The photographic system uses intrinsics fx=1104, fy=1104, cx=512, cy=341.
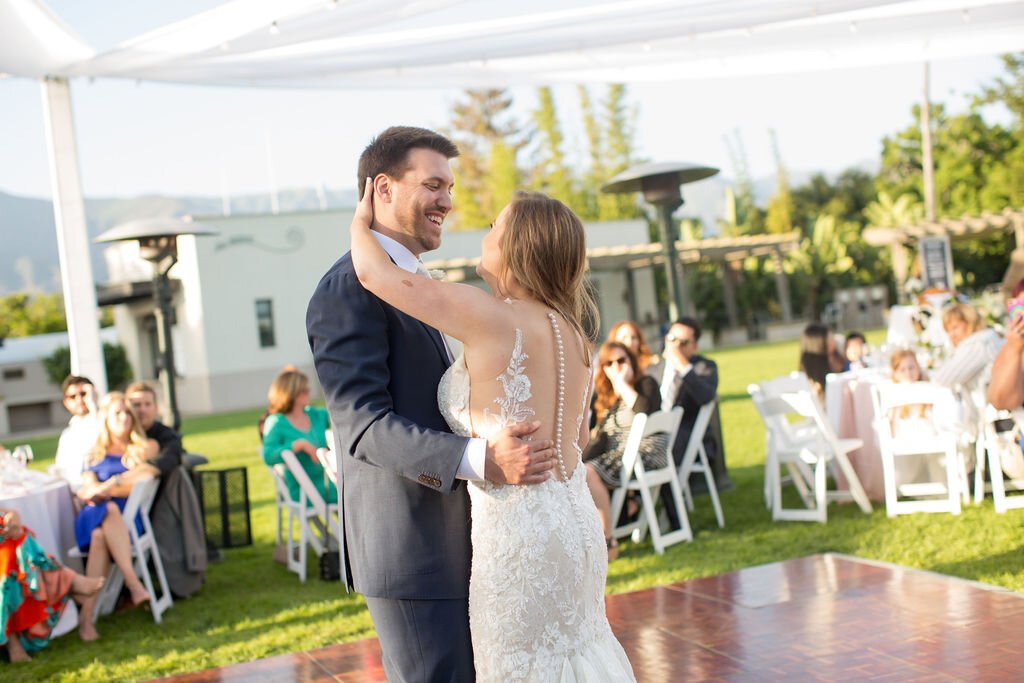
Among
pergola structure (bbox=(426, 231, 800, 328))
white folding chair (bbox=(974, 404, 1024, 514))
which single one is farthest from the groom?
pergola structure (bbox=(426, 231, 800, 328))

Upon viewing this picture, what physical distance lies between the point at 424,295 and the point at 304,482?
16.7 ft

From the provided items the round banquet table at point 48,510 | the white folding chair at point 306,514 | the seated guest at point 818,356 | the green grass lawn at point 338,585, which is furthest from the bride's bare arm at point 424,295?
the seated guest at point 818,356

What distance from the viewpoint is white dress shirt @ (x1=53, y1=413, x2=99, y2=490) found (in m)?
7.00

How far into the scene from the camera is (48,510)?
6.18m

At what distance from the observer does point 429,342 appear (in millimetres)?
2482

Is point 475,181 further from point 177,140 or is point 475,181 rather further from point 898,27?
point 898,27

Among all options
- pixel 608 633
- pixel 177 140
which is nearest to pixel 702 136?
pixel 177 140

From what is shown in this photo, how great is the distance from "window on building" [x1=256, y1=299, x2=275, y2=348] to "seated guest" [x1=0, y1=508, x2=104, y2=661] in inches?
1173

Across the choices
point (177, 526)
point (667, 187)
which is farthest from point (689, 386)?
point (177, 526)

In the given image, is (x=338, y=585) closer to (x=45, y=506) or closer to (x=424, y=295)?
(x=45, y=506)

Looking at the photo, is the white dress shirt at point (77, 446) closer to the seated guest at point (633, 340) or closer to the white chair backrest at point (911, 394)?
the seated guest at point (633, 340)

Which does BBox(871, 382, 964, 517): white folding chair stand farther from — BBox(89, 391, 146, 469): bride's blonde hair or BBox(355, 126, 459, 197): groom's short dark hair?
BBox(355, 126, 459, 197): groom's short dark hair

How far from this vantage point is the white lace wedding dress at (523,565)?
96.1 inches

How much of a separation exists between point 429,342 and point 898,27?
19.5 feet
